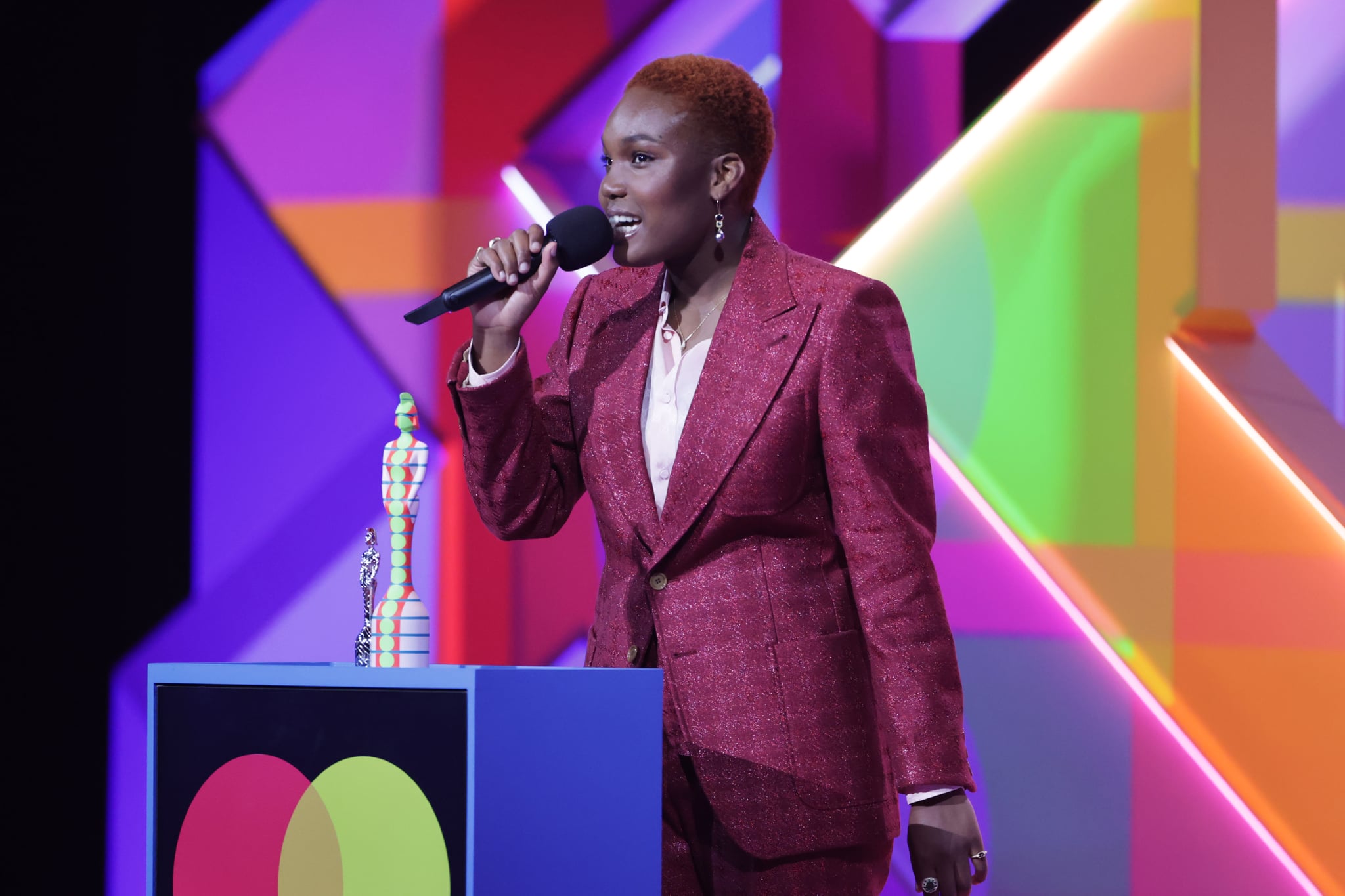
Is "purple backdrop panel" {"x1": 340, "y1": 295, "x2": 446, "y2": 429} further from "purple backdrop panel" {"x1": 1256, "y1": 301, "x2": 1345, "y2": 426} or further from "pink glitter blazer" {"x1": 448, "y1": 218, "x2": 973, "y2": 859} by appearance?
"purple backdrop panel" {"x1": 1256, "y1": 301, "x2": 1345, "y2": 426}

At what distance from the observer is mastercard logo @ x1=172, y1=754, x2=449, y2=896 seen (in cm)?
119

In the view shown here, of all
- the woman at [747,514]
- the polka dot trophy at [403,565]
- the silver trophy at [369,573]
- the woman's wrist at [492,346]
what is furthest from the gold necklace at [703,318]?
the silver trophy at [369,573]

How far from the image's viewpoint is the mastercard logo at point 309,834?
3.91ft

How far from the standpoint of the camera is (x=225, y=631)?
9.99 ft

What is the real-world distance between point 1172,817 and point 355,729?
6.64 feet

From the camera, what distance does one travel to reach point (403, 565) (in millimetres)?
1628

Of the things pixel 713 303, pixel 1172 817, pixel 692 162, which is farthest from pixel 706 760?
pixel 1172 817

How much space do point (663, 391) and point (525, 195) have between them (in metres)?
1.43

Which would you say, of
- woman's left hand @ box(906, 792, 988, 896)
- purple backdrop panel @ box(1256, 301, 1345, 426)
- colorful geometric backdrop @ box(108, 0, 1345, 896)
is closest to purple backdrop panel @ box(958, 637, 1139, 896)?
colorful geometric backdrop @ box(108, 0, 1345, 896)

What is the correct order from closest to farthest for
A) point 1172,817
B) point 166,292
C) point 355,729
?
point 355,729 < point 1172,817 < point 166,292

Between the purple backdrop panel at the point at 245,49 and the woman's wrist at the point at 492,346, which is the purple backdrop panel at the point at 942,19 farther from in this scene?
the woman's wrist at the point at 492,346

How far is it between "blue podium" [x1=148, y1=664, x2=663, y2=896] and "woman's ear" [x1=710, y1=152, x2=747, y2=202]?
0.72 metres

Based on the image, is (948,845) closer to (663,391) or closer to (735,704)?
(735,704)

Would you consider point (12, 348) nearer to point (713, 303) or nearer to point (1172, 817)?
point (713, 303)
